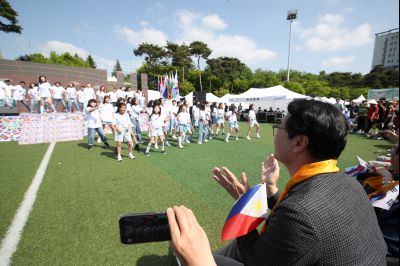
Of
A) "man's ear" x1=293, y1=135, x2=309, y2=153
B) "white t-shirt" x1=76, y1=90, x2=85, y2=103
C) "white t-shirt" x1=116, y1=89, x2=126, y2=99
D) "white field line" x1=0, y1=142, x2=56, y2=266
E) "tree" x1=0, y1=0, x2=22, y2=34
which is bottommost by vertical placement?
"white field line" x1=0, y1=142, x2=56, y2=266

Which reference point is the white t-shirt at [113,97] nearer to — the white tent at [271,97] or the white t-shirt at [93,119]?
the white t-shirt at [93,119]

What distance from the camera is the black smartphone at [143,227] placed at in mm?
1074

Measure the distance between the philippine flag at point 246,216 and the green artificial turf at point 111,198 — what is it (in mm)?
1927

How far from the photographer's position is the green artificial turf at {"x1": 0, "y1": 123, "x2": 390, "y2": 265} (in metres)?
2.83

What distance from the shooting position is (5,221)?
11.5 feet

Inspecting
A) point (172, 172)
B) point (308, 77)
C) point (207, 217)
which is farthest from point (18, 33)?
point (308, 77)

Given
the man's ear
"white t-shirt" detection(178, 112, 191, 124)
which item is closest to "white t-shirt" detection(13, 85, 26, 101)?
"white t-shirt" detection(178, 112, 191, 124)

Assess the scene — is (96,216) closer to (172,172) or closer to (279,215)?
(172,172)

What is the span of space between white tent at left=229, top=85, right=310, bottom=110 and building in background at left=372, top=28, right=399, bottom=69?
21724 millimetres

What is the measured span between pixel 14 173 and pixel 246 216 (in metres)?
6.71

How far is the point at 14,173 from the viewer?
5.69 metres

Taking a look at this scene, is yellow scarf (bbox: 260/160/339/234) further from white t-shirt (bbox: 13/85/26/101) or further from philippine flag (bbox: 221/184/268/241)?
white t-shirt (bbox: 13/85/26/101)

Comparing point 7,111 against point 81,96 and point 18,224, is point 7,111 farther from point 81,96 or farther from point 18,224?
point 18,224

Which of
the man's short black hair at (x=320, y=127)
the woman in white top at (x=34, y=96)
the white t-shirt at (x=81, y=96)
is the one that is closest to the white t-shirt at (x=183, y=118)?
the white t-shirt at (x=81, y=96)
